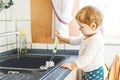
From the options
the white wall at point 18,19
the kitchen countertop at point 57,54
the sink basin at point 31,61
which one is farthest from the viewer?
the white wall at point 18,19

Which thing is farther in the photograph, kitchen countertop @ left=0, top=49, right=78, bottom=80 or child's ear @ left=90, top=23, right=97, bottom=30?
child's ear @ left=90, top=23, right=97, bottom=30

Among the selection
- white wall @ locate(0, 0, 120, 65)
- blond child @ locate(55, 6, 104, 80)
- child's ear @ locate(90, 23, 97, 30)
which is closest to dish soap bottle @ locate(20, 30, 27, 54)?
white wall @ locate(0, 0, 120, 65)

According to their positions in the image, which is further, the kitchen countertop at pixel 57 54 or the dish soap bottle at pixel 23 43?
the dish soap bottle at pixel 23 43

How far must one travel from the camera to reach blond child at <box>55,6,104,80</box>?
120 centimetres

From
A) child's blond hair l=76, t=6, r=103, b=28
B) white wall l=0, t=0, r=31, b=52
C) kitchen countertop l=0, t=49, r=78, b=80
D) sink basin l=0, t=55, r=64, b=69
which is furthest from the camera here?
white wall l=0, t=0, r=31, b=52

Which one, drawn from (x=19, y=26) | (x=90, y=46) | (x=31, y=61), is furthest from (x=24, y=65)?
(x=90, y=46)

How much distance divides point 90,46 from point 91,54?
4cm

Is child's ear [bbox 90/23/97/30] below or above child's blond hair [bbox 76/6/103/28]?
below

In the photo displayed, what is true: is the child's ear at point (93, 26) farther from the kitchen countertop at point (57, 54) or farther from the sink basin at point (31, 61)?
the sink basin at point (31, 61)

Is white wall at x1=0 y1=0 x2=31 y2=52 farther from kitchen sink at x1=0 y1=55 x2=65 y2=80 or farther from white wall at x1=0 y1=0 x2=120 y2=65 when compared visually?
kitchen sink at x1=0 y1=55 x2=65 y2=80

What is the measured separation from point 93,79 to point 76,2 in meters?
0.68

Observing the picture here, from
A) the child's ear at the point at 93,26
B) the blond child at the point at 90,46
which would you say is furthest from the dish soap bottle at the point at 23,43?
the child's ear at the point at 93,26

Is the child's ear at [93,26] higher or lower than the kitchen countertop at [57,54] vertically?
higher

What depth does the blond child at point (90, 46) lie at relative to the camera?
1.20 metres
